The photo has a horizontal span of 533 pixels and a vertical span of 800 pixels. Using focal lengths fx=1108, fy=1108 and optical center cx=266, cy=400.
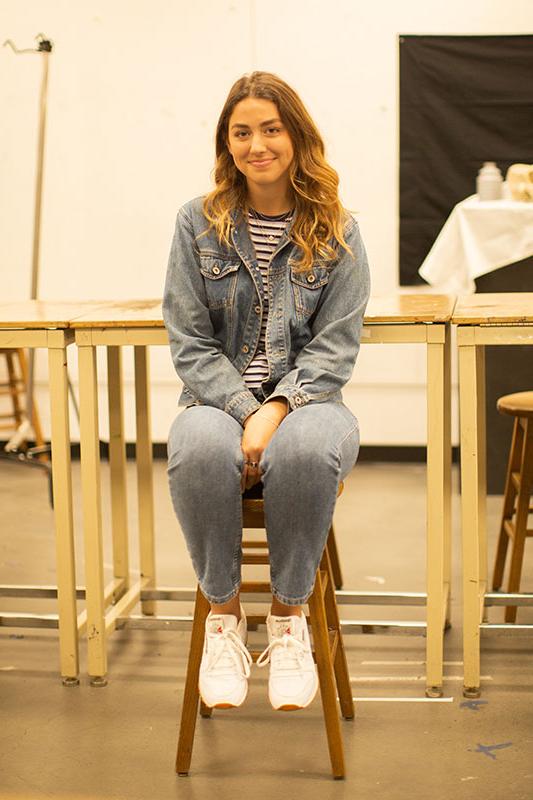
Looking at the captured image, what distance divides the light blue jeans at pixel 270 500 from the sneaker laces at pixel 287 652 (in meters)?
0.08

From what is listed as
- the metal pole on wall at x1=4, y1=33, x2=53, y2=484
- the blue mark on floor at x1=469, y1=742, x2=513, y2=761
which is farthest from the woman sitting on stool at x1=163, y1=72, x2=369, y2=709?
the metal pole on wall at x1=4, y1=33, x2=53, y2=484

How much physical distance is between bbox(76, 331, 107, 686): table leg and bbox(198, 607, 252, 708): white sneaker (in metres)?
0.57

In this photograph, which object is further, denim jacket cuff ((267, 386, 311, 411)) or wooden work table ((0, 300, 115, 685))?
wooden work table ((0, 300, 115, 685))

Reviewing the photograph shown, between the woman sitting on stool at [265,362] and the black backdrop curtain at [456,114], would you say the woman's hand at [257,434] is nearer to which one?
the woman sitting on stool at [265,362]

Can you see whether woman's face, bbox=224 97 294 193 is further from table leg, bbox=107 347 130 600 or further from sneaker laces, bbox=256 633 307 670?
sneaker laces, bbox=256 633 307 670

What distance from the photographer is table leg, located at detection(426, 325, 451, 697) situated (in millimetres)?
2479

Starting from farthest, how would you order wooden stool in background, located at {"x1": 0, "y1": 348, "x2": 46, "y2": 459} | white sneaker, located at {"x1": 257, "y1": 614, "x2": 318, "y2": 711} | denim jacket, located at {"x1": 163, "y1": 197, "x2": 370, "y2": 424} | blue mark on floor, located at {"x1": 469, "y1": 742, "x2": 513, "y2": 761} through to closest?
wooden stool in background, located at {"x1": 0, "y1": 348, "x2": 46, "y2": 459}
denim jacket, located at {"x1": 163, "y1": 197, "x2": 370, "y2": 424}
blue mark on floor, located at {"x1": 469, "y1": 742, "x2": 513, "y2": 761}
white sneaker, located at {"x1": 257, "y1": 614, "x2": 318, "y2": 711}

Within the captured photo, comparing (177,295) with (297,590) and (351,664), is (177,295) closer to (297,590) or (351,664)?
(297,590)

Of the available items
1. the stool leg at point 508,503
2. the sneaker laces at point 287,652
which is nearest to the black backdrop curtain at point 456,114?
the stool leg at point 508,503

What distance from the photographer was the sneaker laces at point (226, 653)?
2.14 meters

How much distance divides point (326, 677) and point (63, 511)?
0.84 meters

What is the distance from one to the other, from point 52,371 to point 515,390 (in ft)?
7.64

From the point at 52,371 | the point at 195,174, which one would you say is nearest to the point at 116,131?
the point at 195,174

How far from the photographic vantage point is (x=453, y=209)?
15.9 feet
